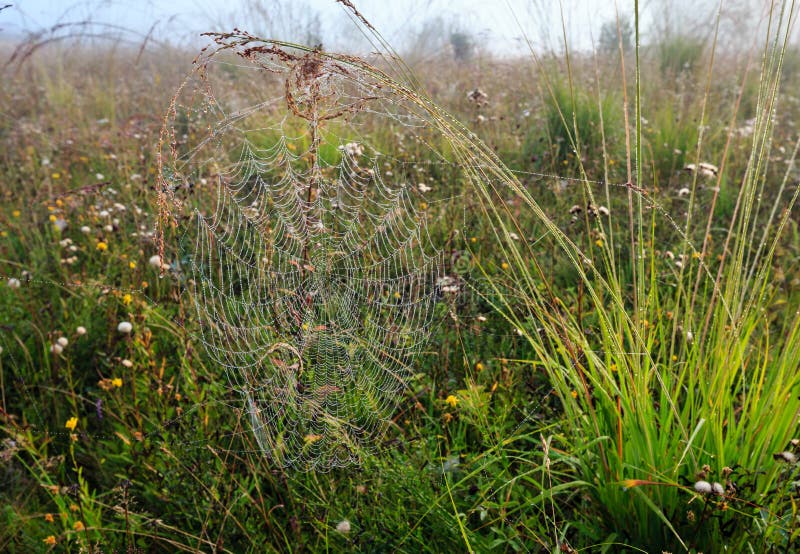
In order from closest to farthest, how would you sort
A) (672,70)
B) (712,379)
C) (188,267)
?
1. (712,379)
2. (188,267)
3. (672,70)

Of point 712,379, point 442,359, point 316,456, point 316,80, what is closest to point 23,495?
point 316,456

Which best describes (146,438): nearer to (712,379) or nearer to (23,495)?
(23,495)

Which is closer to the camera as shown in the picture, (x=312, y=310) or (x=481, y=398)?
(x=481, y=398)

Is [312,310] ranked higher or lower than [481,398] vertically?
higher

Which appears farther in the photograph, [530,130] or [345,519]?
[530,130]

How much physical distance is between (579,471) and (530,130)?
3819 mm

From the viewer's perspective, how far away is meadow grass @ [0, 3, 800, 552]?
1.69 meters

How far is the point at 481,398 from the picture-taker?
7.16ft

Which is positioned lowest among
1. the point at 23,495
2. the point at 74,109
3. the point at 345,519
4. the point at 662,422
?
the point at 23,495

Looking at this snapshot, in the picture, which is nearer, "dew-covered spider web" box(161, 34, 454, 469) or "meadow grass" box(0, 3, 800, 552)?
"meadow grass" box(0, 3, 800, 552)

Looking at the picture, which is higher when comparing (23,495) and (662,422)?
(662,422)

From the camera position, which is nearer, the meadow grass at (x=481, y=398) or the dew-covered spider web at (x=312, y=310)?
the meadow grass at (x=481, y=398)

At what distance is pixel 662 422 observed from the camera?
69.3 inches

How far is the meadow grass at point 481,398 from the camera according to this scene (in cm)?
169
